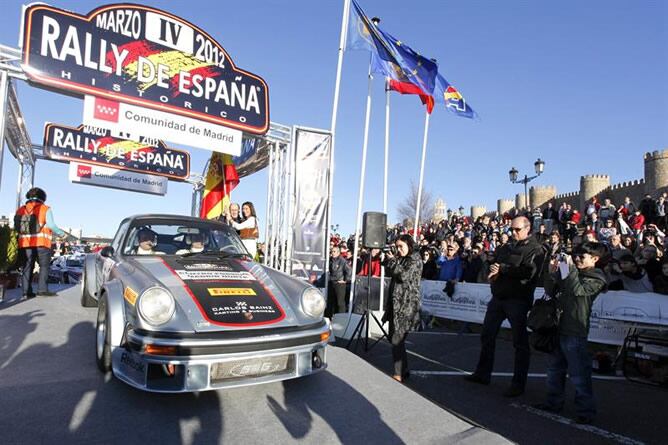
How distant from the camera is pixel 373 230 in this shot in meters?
6.05

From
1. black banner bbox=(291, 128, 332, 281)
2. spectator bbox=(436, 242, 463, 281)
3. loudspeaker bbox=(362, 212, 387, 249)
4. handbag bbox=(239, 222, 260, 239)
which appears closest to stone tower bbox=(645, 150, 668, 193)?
spectator bbox=(436, 242, 463, 281)

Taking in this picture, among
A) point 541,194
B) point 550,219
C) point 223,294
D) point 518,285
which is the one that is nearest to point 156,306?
point 223,294

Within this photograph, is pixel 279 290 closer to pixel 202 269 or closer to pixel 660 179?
pixel 202 269

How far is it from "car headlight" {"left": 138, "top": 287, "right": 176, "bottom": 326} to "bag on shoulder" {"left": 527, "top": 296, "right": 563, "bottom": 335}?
2.99m

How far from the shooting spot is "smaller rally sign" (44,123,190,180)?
39.8 feet

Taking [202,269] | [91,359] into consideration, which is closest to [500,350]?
[202,269]

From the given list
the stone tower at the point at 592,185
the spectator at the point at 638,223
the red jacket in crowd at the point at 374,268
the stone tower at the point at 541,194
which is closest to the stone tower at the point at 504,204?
the stone tower at the point at 541,194

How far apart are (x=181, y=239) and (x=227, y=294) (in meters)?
1.48

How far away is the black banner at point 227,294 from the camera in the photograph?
2.97 metres

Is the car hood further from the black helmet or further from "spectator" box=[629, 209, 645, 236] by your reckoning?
"spectator" box=[629, 209, 645, 236]

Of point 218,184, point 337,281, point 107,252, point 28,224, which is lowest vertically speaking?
point 337,281

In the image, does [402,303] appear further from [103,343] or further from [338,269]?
[338,269]

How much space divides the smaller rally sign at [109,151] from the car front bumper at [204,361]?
1057 centimetres

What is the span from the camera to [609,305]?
19.2ft
